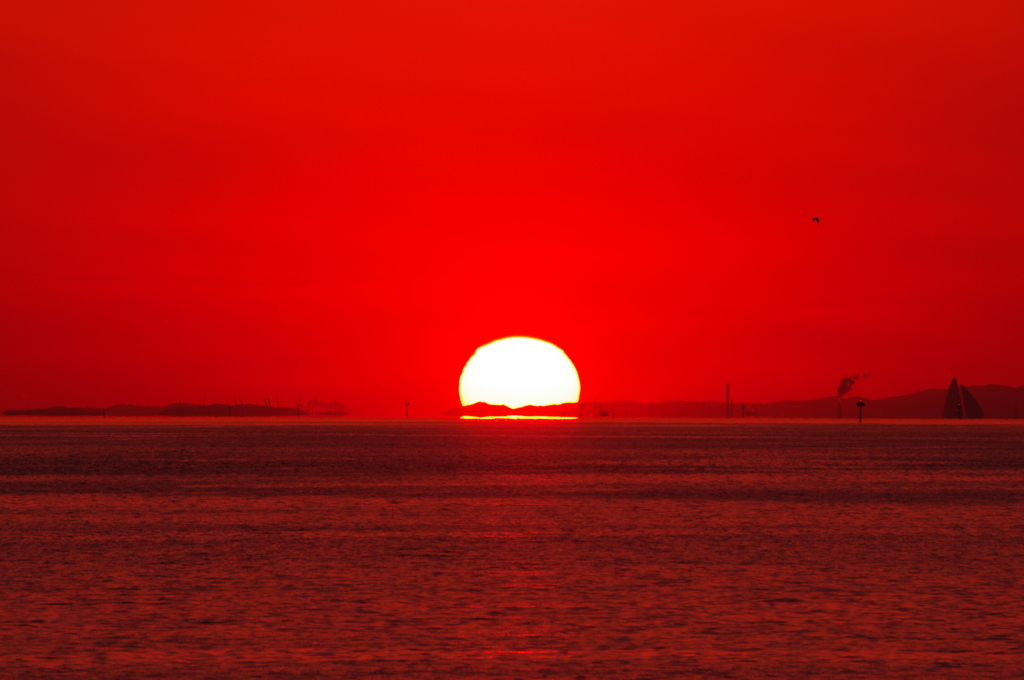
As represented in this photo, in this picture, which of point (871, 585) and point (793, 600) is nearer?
point (793, 600)

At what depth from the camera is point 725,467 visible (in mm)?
100438

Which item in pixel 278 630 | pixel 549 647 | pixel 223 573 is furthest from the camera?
pixel 223 573

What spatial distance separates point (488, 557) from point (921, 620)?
13534 millimetres

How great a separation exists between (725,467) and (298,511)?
5485cm

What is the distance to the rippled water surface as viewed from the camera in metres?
20.5

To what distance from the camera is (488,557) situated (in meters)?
34.8

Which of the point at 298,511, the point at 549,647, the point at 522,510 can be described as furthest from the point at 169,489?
the point at 549,647

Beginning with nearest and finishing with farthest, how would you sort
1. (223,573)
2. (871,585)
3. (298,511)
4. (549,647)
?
1. (549,647)
2. (871,585)
3. (223,573)
4. (298,511)

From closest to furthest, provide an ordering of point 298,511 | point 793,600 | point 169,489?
point 793,600
point 298,511
point 169,489

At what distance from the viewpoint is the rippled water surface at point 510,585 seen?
20531 mm

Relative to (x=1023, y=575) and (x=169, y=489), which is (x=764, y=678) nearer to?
(x=1023, y=575)

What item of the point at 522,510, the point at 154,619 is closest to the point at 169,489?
the point at 522,510

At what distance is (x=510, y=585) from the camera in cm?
2916

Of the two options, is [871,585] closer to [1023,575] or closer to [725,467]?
[1023,575]
